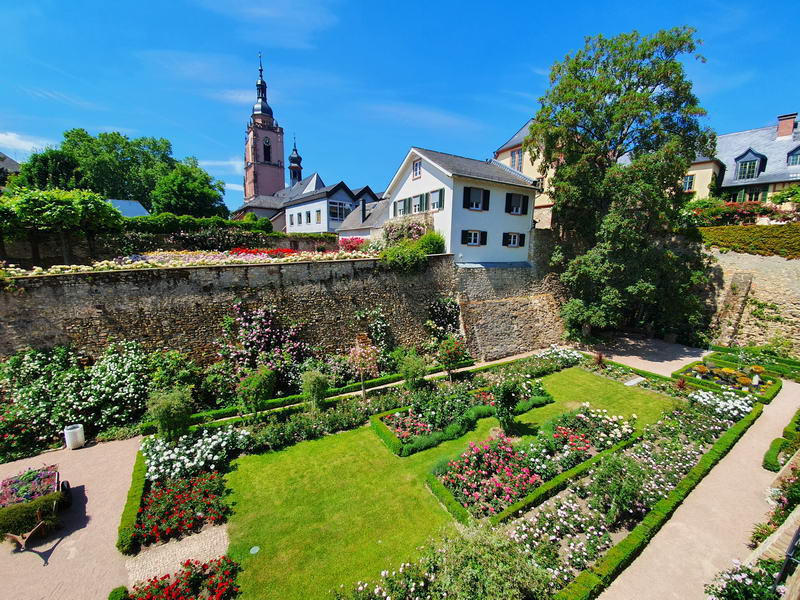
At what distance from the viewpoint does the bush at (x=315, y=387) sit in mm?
13172

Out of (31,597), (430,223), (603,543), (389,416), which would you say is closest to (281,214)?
(430,223)

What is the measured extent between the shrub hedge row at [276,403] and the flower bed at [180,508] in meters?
2.83

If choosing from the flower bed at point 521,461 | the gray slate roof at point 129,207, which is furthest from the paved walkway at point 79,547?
the gray slate roof at point 129,207

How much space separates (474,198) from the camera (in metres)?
21.8

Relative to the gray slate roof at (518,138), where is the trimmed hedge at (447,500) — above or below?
below

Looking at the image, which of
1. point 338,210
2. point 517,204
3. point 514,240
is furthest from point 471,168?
point 338,210

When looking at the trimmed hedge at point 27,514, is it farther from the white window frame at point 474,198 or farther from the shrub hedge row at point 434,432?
the white window frame at point 474,198

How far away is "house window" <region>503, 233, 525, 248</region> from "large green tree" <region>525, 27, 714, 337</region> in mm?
3119

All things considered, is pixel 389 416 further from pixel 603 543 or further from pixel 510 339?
pixel 510 339

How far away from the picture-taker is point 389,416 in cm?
1398

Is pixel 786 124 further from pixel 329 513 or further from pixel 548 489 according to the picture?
pixel 329 513

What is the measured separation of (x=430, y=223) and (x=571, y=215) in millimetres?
A: 10209

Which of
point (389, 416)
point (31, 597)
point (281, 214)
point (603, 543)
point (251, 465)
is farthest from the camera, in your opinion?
point (281, 214)

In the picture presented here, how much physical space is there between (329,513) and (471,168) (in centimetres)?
2175
